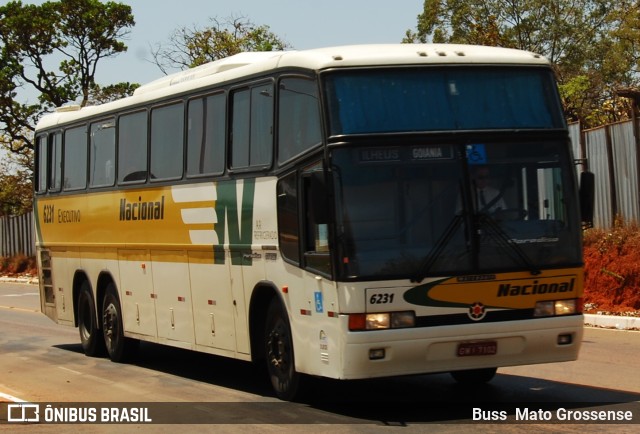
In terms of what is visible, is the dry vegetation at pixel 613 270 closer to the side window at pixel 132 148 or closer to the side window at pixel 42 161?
the side window at pixel 132 148

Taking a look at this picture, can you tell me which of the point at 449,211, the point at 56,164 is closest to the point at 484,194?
the point at 449,211

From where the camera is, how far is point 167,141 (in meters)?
15.1

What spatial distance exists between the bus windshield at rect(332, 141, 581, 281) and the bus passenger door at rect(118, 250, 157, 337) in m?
6.06

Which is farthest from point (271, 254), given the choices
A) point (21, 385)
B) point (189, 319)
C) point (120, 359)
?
point (120, 359)

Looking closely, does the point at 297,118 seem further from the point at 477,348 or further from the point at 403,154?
the point at 477,348

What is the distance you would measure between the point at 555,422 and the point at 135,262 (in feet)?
25.9

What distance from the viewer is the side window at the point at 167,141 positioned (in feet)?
48.5

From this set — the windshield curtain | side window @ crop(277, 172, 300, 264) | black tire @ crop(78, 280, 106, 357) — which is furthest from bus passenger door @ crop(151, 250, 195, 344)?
the windshield curtain

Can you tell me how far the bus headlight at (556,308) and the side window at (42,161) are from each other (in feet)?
38.6

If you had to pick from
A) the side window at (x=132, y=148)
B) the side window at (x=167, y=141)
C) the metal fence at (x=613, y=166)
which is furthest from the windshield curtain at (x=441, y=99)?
the metal fence at (x=613, y=166)

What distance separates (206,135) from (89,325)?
569 cm

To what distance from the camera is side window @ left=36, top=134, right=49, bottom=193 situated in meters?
20.3

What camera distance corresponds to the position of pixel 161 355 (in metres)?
18.0

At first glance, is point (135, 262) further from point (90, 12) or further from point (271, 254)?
point (90, 12)
